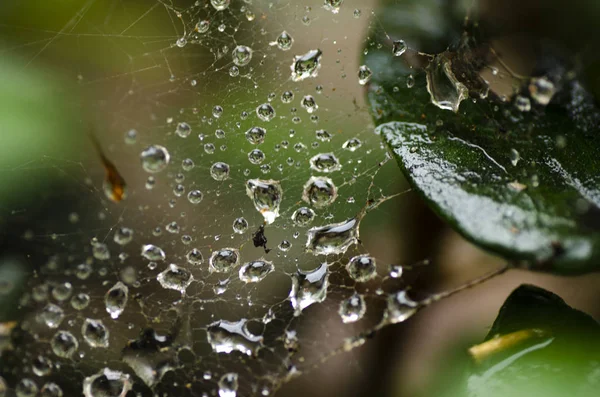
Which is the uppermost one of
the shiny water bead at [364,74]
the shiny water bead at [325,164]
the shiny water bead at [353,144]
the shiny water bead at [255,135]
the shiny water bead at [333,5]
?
the shiny water bead at [333,5]

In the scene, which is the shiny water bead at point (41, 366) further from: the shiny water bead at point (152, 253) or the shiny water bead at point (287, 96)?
the shiny water bead at point (287, 96)

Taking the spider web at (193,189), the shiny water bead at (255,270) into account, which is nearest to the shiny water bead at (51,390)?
the spider web at (193,189)

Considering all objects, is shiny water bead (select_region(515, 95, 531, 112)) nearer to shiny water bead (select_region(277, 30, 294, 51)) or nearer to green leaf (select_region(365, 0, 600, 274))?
green leaf (select_region(365, 0, 600, 274))

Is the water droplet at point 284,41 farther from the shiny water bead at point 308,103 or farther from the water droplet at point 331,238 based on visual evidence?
the water droplet at point 331,238

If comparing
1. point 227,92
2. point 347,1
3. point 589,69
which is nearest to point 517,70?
point 589,69

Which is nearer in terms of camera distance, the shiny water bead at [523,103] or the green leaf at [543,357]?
the green leaf at [543,357]

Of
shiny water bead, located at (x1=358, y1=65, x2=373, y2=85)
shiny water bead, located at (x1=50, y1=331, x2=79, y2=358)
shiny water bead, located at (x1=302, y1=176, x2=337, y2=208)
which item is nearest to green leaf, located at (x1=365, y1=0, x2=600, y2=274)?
shiny water bead, located at (x1=358, y1=65, x2=373, y2=85)

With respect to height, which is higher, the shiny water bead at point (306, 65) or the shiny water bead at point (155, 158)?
the shiny water bead at point (306, 65)
